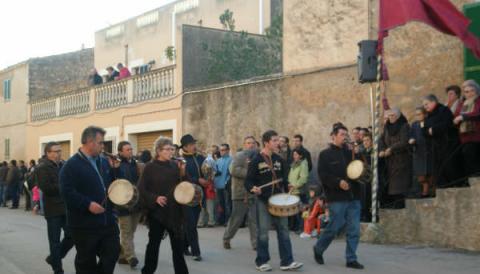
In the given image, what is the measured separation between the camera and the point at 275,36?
83.1 feet

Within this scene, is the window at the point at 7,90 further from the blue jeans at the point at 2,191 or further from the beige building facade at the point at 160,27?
the blue jeans at the point at 2,191

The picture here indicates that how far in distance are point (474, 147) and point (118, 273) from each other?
6367 millimetres

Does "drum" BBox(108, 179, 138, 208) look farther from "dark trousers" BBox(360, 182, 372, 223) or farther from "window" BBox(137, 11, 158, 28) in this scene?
"window" BBox(137, 11, 158, 28)

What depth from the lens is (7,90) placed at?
3834 centimetres

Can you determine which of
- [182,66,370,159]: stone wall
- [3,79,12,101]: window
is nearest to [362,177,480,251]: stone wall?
[182,66,370,159]: stone wall

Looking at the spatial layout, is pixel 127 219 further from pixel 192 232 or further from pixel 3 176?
pixel 3 176

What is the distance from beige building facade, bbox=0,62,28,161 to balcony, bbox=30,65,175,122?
70.3 inches

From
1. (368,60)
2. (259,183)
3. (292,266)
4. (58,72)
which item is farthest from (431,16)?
(58,72)

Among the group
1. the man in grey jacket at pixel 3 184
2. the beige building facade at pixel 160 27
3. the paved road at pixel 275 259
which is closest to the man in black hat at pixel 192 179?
the paved road at pixel 275 259

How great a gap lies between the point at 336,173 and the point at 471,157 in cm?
328

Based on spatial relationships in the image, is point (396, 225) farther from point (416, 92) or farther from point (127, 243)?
point (127, 243)

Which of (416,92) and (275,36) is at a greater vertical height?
(275,36)

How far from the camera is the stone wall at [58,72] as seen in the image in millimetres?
36344

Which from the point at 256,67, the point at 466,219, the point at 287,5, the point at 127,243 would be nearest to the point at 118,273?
the point at 127,243
